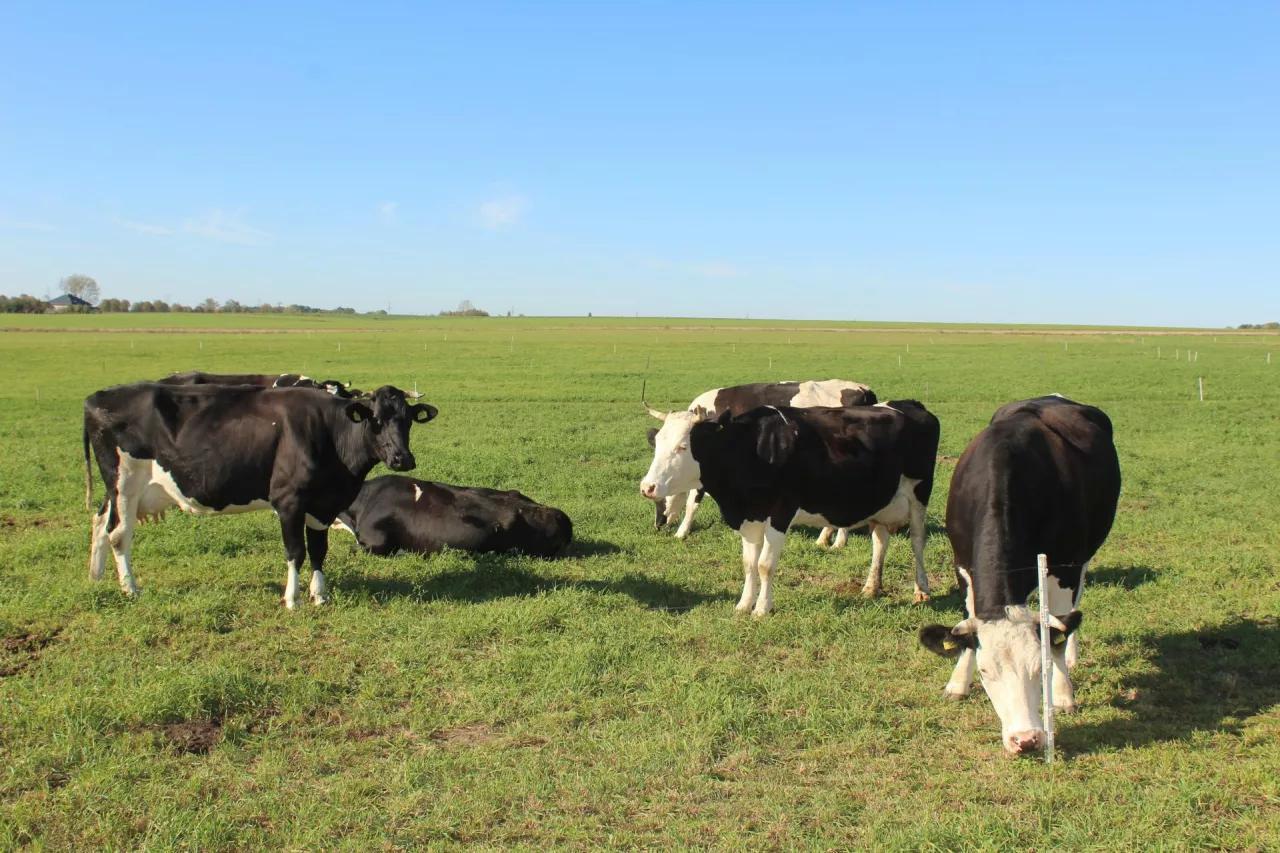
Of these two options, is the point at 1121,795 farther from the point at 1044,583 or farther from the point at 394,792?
the point at 394,792

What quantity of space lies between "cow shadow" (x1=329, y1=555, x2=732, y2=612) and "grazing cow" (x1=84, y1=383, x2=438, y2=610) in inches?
22.5

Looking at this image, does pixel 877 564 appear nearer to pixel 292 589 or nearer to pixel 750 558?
pixel 750 558

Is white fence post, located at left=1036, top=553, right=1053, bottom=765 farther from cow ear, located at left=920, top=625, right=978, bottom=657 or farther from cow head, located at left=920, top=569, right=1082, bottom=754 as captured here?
cow ear, located at left=920, top=625, right=978, bottom=657

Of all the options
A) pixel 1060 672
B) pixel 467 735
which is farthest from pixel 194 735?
pixel 1060 672

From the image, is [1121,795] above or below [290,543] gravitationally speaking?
below

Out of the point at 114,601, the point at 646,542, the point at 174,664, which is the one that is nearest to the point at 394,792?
the point at 174,664

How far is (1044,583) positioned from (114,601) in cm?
722

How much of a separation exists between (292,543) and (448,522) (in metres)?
1.86

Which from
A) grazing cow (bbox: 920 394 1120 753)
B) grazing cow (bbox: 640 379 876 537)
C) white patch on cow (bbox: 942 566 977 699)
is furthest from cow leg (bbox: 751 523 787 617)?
grazing cow (bbox: 640 379 876 537)

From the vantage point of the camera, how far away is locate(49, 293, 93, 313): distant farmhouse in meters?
138

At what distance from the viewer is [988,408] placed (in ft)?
83.4

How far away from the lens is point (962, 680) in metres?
6.16

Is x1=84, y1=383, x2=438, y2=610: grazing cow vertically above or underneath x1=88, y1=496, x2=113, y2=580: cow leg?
above

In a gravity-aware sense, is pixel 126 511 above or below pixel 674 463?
below
